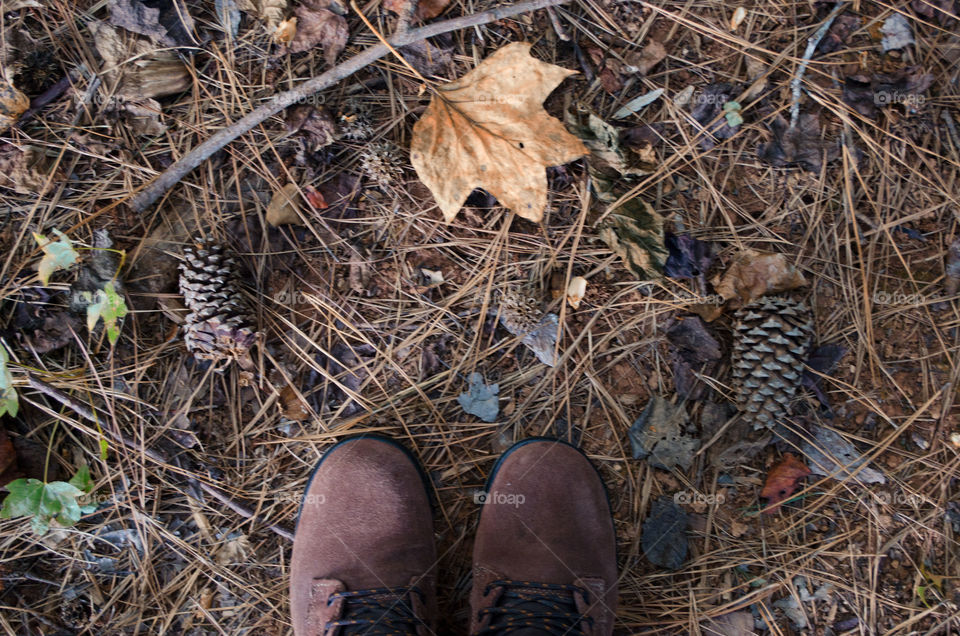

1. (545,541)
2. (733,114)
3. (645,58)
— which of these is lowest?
(545,541)

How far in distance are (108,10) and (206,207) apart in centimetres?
71

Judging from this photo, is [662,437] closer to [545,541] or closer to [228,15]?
[545,541]

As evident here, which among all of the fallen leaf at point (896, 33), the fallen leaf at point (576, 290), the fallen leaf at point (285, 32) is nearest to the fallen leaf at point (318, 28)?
the fallen leaf at point (285, 32)

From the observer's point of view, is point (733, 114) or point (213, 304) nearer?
point (213, 304)

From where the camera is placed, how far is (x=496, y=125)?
1741 mm

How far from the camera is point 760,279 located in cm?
185

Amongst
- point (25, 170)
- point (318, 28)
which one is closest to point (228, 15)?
point (318, 28)

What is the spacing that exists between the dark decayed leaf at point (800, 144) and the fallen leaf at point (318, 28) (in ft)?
5.02

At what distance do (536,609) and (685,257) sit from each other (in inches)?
52.6

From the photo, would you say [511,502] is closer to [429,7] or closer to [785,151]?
[785,151]

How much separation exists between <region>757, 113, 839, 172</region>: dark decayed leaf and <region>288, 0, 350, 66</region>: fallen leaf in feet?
5.02

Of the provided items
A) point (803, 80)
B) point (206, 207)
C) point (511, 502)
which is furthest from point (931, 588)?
point (206, 207)

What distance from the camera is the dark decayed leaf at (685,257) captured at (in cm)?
185

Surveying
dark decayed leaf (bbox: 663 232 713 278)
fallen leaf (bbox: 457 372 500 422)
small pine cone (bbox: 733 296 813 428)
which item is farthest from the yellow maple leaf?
small pine cone (bbox: 733 296 813 428)
